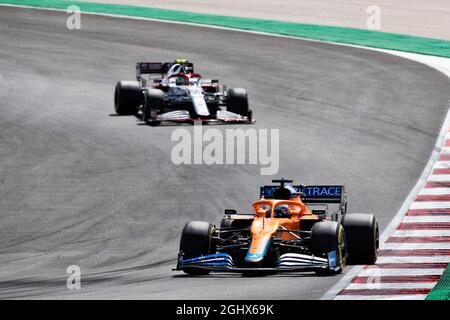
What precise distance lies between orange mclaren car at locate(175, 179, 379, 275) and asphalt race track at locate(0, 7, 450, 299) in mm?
290

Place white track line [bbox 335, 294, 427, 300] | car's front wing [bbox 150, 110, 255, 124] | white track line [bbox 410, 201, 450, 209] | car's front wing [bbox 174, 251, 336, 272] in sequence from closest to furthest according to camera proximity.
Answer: white track line [bbox 335, 294, 427, 300] → car's front wing [bbox 174, 251, 336, 272] → white track line [bbox 410, 201, 450, 209] → car's front wing [bbox 150, 110, 255, 124]

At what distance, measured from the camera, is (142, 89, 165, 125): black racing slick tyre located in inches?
1222

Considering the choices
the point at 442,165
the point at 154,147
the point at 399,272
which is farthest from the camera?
the point at 154,147

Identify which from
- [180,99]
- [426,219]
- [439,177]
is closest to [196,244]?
[426,219]

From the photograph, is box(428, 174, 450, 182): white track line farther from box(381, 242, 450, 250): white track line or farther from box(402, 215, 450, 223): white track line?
box(381, 242, 450, 250): white track line

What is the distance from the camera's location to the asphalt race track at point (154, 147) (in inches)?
772

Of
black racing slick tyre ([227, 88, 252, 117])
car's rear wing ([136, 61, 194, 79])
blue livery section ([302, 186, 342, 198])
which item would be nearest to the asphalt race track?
black racing slick tyre ([227, 88, 252, 117])

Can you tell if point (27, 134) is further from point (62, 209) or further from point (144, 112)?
point (62, 209)

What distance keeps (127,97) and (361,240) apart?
15119 mm

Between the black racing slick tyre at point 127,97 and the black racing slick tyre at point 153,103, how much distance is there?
1524 millimetres

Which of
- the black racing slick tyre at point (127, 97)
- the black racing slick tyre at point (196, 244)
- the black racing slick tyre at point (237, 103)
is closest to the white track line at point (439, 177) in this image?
the black racing slick tyre at point (237, 103)

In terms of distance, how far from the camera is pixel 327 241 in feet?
59.0

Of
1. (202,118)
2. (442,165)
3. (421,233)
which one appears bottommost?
(421,233)

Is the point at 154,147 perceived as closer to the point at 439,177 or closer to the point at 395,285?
the point at 439,177
